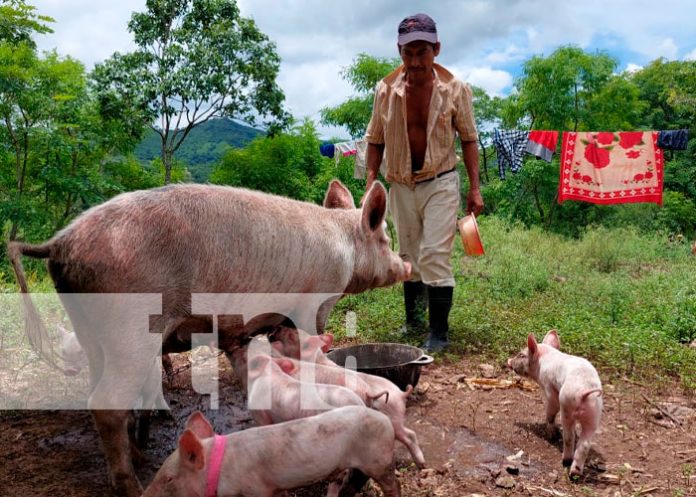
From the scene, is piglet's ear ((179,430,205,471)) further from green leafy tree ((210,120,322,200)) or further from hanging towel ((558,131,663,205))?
green leafy tree ((210,120,322,200))

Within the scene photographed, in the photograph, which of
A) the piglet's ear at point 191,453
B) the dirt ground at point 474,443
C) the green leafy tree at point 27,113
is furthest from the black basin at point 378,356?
the green leafy tree at point 27,113

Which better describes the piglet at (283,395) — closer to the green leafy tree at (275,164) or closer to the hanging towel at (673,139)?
the hanging towel at (673,139)

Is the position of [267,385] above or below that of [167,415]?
above

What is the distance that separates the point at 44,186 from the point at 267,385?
10.9 meters

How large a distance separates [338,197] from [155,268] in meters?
2.06

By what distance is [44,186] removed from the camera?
12406mm

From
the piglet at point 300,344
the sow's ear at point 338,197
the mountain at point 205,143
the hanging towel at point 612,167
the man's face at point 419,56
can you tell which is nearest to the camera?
the piglet at point 300,344

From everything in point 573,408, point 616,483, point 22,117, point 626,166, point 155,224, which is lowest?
point 616,483

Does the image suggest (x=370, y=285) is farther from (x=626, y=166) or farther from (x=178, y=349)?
(x=626, y=166)

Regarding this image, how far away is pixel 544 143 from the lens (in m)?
13.3

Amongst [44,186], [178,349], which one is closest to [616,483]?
[178,349]

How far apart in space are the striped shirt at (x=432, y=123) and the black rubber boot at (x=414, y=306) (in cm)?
106

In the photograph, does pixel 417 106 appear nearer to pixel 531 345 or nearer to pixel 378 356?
pixel 378 356

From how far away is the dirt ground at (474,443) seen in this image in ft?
10.6
